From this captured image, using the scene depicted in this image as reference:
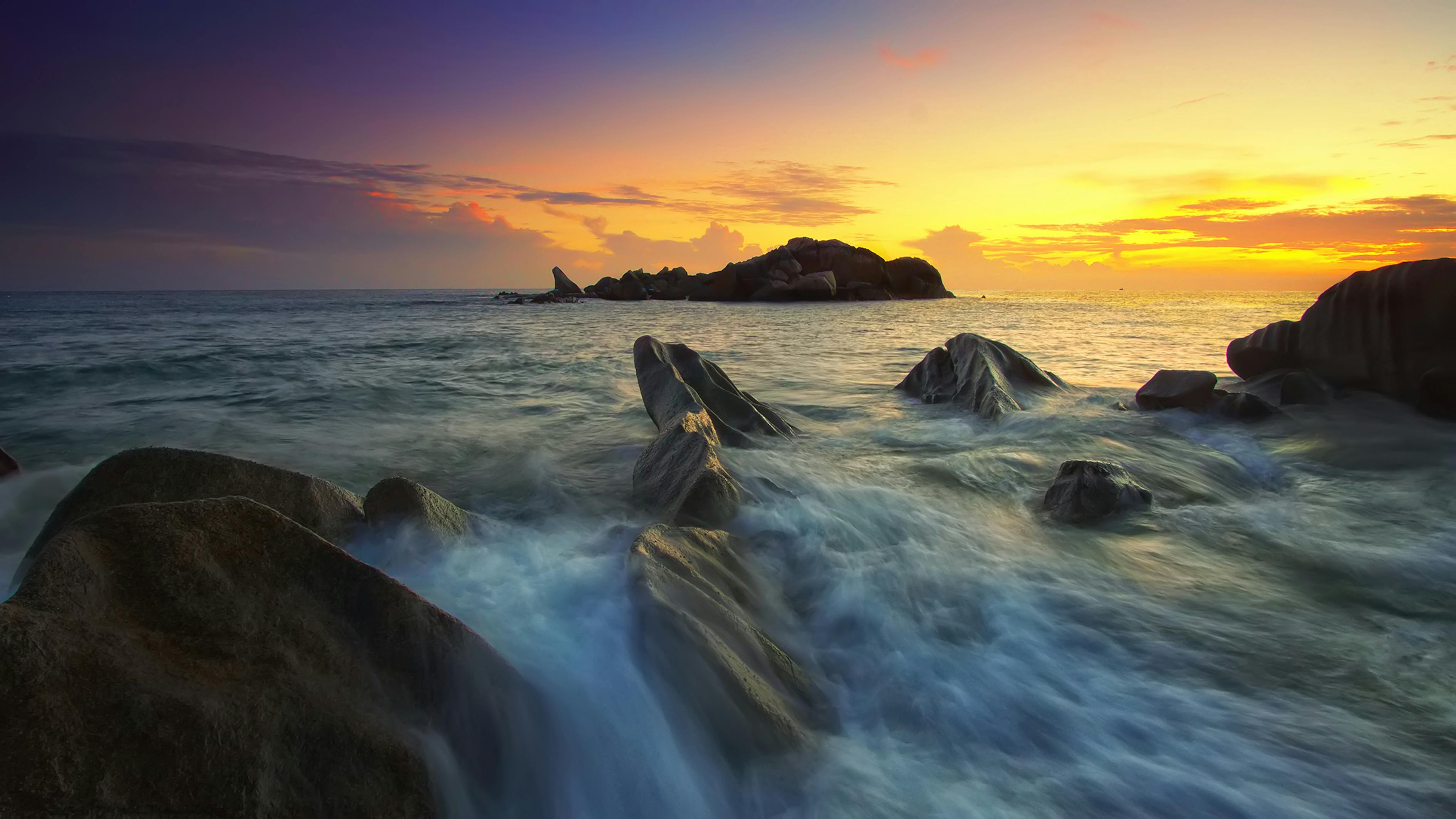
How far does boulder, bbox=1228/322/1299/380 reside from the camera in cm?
723

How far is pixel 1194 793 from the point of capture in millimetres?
1969

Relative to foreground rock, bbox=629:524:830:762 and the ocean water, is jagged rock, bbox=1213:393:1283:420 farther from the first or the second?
foreground rock, bbox=629:524:830:762

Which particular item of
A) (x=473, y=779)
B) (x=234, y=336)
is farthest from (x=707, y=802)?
(x=234, y=336)

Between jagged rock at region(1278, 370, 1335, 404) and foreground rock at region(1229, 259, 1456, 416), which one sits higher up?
foreground rock at region(1229, 259, 1456, 416)

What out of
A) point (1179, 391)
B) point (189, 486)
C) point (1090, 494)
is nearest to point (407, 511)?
point (189, 486)

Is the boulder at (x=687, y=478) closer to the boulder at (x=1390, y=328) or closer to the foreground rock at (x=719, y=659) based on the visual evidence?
the foreground rock at (x=719, y=659)

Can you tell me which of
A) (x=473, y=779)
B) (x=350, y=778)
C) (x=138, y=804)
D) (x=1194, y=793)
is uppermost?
(x=138, y=804)

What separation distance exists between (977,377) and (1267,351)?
3415 mm

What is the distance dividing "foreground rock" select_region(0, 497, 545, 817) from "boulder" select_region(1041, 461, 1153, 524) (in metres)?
3.38

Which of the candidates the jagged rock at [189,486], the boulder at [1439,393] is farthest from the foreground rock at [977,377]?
the jagged rock at [189,486]

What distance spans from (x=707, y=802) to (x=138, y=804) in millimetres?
1296

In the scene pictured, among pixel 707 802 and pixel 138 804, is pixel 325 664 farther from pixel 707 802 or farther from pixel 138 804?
pixel 707 802

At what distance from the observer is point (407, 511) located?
2990 millimetres

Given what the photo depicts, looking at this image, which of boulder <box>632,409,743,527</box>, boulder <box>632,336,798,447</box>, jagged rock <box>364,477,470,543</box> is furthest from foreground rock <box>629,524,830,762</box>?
boulder <box>632,336,798,447</box>
